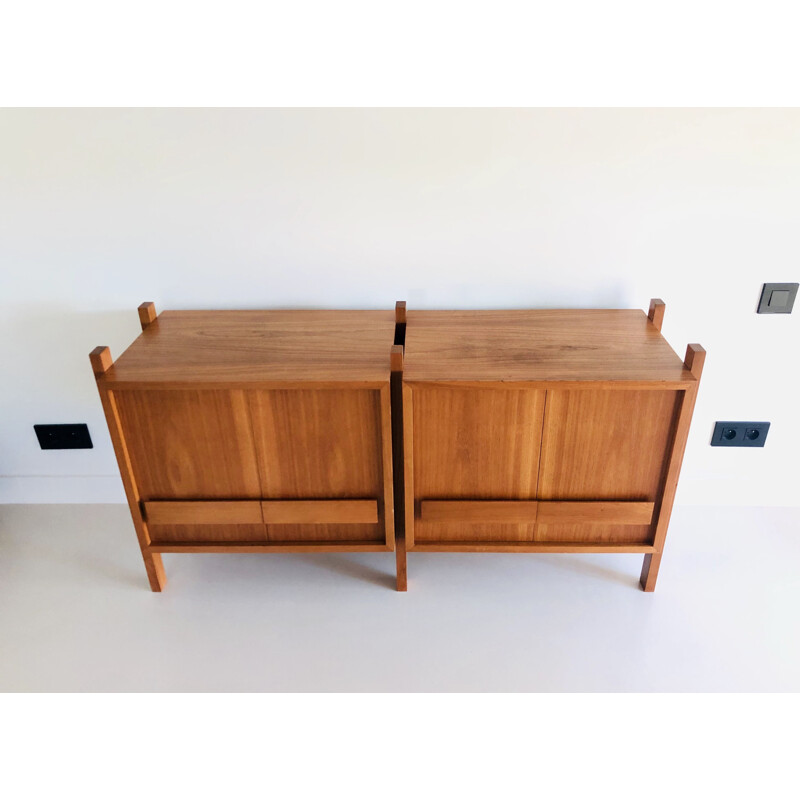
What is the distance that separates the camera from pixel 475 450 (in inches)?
61.9

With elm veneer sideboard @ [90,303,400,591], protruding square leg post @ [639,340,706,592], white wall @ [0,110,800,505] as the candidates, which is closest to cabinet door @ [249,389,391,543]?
elm veneer sideboard @ [90,303,400,591]

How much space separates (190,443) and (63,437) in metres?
0.74

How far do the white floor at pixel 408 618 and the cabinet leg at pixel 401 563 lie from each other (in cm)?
3

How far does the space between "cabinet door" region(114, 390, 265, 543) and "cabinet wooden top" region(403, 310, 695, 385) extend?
460mm

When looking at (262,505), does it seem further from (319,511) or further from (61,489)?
(61,489)

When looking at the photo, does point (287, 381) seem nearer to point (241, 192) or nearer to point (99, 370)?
point (99, 370)

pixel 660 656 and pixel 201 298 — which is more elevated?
pixel 201 298

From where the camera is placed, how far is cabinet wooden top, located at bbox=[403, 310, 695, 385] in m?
1.48

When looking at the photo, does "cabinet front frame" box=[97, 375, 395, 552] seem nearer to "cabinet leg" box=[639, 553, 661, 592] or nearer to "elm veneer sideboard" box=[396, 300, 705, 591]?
"elm veneer sideboard" box=[396, 300, 705, 591]

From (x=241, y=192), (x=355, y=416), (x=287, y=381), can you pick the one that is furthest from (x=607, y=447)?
(x=241, y=192)

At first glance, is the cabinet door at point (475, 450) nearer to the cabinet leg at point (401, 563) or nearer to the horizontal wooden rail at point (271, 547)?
the cabinet leg at point (401, 563)

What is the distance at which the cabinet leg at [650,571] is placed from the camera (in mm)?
1704

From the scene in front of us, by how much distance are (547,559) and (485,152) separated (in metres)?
1.15

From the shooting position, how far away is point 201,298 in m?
1.86
